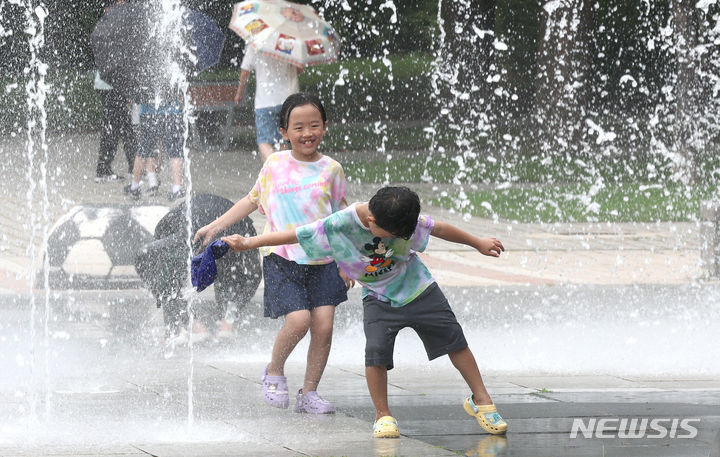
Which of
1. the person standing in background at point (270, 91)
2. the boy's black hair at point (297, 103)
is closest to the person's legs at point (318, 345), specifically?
the boy's black hair at point (297, 103)

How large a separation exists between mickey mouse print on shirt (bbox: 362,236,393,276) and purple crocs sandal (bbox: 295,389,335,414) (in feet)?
2.25

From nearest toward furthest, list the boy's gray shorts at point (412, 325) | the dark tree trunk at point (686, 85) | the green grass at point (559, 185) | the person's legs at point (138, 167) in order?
the boy's gray shorts at point (412, 325) < the person's legs at point (138, 167) < the green grass at point (559, 185) < the dark tree trunk at point (686, 85)

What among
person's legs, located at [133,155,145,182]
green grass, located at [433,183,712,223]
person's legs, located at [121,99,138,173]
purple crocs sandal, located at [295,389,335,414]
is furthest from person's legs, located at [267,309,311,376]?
person's legs, located at [121,99,138,173]

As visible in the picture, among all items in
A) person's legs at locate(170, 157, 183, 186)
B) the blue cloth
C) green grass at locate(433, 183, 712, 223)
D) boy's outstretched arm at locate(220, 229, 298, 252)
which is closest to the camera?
boy's outstretched arm at locate(220, 229, 298, 252)

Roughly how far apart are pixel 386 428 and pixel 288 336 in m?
0.84

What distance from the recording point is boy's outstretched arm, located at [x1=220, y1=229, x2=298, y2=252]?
5.09m

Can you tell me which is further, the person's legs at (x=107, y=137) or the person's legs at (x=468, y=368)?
the person's legs at (x=107, y=137)

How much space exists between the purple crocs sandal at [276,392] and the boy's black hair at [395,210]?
1055 millimetres

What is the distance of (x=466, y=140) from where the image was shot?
899 inches

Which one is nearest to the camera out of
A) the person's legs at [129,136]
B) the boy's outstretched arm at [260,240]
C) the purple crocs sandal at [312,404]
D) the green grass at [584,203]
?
the boy's outstretched arm at [260,240]

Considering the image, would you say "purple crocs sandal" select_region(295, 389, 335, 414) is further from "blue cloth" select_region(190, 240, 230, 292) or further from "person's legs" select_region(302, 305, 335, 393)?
"blue cloth" select_region(190, 240, 230, 292)

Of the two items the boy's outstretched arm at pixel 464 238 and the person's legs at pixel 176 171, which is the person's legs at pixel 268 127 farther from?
the boy's outstretched arm at pixel 464 238

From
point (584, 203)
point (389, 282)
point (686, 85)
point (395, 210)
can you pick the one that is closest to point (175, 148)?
point (584, 203)

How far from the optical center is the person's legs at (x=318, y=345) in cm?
573
